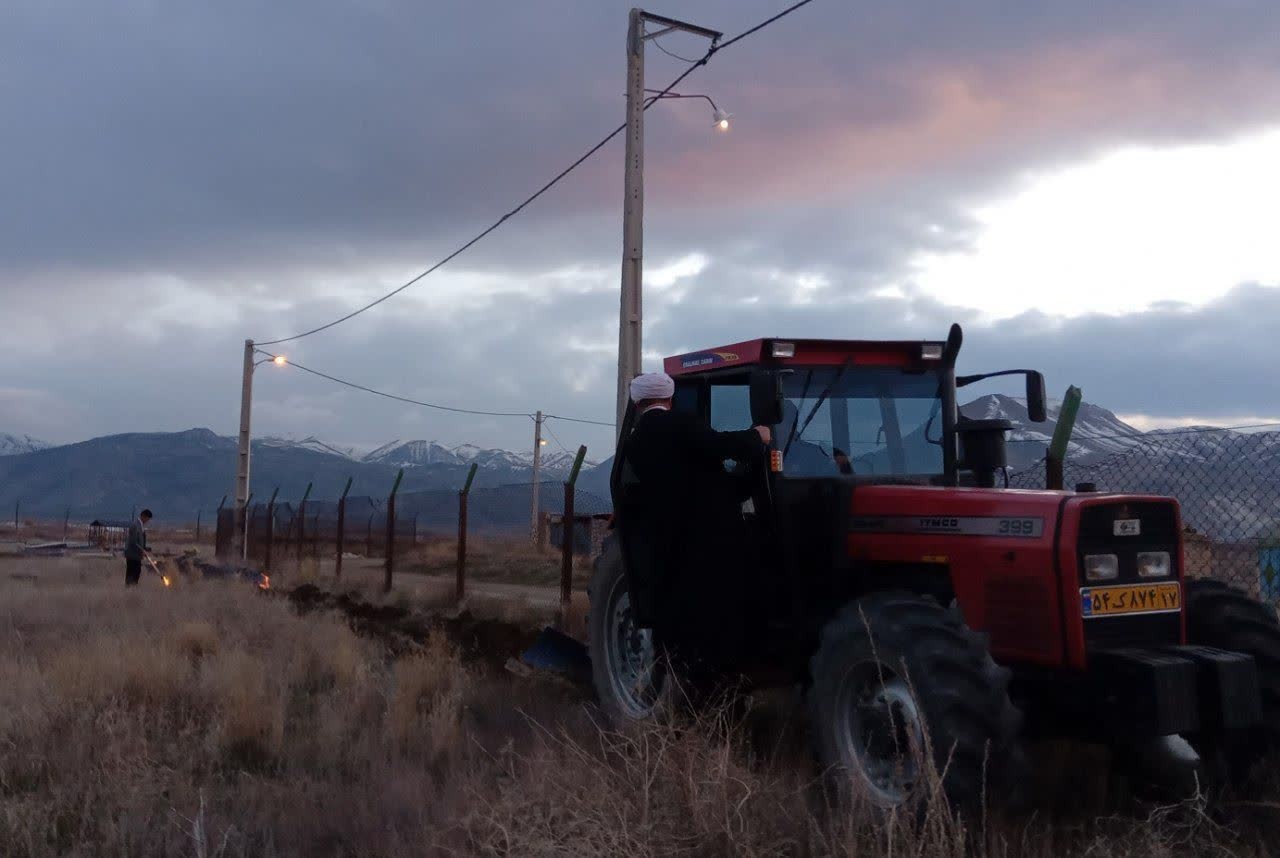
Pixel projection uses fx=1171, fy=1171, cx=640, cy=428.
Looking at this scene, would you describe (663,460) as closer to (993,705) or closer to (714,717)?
(714,717)

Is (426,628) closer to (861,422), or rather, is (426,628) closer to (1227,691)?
(861,422)

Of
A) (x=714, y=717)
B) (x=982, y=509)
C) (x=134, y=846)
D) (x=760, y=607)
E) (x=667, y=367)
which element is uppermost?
(x=667, y=367)

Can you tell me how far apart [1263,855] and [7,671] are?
27.8 feet

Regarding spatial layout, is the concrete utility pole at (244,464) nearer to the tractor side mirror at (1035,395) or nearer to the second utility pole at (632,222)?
the second utility pole at (632,222)

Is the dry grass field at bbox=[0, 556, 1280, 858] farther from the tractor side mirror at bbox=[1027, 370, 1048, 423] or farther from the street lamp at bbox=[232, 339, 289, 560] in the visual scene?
the street lamp at bbox=[232, 339, 289, 560]

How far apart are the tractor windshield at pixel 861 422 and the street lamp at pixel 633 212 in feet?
19.9

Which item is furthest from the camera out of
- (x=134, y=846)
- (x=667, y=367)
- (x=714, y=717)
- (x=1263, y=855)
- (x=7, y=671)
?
(x=7, y=671)

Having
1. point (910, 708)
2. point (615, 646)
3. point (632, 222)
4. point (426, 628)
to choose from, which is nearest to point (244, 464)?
point (426, 628)

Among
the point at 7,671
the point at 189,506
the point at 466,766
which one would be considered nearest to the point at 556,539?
the point at 7,671

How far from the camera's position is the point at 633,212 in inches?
500

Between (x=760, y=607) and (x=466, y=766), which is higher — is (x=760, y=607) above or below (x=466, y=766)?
above

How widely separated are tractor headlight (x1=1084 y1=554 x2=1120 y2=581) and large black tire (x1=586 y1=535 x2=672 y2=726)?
103 inches

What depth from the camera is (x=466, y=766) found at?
19.9ft

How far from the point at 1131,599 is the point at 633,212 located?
8.50 m
